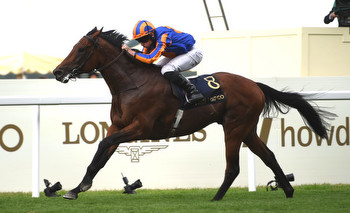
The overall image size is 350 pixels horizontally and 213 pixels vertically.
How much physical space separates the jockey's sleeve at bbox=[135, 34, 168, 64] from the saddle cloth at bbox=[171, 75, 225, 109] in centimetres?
31

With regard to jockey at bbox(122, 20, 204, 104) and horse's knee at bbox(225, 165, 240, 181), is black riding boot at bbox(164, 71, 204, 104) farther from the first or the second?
horse's knee at bbox(225, 165, 240, 181)

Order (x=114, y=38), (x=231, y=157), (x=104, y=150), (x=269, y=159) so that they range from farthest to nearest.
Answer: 1. (x=269, y=159)
2. (x=231, y=157)
3. (x=114, y=38)
4. (x=104, y=150)

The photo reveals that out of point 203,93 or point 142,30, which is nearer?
point 142,30

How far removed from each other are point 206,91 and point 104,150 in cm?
110

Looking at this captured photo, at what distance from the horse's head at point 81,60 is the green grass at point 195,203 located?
1086mm

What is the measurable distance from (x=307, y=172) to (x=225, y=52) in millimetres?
3667

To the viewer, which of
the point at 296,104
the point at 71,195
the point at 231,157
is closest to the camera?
the point at 71,195

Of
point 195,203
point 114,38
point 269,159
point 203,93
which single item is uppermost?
point 114,38

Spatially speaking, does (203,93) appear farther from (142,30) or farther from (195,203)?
(195,203)

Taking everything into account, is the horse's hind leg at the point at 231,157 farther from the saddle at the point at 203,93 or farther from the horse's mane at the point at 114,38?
the horse's mane at the point at 114,38

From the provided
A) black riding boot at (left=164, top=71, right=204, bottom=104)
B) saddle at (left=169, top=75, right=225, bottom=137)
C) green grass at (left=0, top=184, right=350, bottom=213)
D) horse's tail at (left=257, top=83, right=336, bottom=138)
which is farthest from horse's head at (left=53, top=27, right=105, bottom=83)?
horse's tail at (left=257, top=83, right=336, bottom=138)

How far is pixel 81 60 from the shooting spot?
555 cm

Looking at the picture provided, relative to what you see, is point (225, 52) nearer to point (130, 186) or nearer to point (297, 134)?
A: point (297, 134)

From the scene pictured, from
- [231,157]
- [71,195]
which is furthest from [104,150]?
[231,157]
